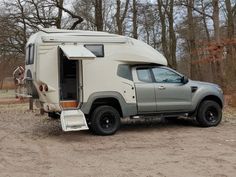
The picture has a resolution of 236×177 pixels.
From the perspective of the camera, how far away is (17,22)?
1341 inches

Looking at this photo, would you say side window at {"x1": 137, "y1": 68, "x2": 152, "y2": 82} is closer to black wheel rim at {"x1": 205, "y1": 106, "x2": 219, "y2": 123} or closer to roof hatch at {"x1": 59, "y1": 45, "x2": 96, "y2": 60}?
roof hatch at {"x1": 59, "y1": 45, "x2": 96, "y2": 60}

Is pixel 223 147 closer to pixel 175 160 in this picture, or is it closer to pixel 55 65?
pixel 175 160

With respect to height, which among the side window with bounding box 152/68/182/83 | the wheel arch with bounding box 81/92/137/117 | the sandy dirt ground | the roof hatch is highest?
the roof hatch

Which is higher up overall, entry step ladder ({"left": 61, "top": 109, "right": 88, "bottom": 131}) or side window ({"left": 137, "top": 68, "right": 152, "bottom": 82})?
side window ({"left": 137, "top": 68, "right": 152, "bottom": 82})

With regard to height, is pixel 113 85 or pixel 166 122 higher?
pixel 113 85

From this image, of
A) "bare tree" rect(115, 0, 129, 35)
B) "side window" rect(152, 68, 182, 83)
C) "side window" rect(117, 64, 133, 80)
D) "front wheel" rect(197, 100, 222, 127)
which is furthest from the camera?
"bare tree" rect(115, 0, 129, 35)

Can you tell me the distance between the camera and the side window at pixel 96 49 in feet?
38.1

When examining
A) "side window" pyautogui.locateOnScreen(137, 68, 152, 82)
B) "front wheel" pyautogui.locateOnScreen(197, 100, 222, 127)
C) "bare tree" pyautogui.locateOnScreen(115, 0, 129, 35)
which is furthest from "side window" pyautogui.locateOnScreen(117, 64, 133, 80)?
"bare tree" pyautogui.locateOnScreen(115, 0, 129, 35)

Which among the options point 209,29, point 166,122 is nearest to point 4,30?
point 209,29

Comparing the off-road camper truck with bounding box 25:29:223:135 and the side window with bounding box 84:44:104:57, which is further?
the side window with bounding box 84:44:104:57

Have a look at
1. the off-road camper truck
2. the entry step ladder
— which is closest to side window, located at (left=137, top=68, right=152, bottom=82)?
the off-road camper truck

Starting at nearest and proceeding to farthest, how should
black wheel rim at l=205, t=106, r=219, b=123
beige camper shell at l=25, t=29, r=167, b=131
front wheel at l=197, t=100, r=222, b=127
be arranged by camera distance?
1. beige camper shell at l=25, t=29, r=167, b=131
2. front wheel at l=197, t=100, r=222, b=127
3. black wheel rim at l=205, t=106, r=219, b=123

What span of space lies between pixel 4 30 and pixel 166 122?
76.3 feet

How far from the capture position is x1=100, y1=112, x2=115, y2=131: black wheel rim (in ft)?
38.5
